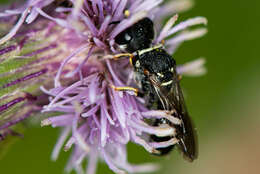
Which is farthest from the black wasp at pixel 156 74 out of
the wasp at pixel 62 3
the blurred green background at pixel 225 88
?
the blurred green background at pixel 225 88

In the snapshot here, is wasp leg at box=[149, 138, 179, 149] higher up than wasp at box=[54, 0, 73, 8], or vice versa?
wasp at box=[54, 0, 73, 8]

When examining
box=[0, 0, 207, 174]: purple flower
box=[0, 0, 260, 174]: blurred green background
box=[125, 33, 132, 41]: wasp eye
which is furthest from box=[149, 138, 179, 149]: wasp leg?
box=[0, 0, 260, 174]: blurred green background

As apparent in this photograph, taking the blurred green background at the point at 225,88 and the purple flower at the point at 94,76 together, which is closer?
the purple flower at the point at 94,76

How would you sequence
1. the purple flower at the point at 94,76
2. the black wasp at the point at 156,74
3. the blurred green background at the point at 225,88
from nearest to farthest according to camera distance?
the purple flower at the point at 94,76
the black wasp at the point at 156,74
the blurred green background at the point at 225,88

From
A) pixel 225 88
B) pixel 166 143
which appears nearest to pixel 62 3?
pixel 166 143

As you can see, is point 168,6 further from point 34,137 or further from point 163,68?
point 34,137

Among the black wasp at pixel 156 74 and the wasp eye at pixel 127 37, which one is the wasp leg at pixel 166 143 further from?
the wasp eye at pixel 127 37

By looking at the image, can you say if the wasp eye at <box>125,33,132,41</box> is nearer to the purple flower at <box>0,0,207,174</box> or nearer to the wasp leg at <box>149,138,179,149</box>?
the purple flower at <box>0,0,207,174</box>

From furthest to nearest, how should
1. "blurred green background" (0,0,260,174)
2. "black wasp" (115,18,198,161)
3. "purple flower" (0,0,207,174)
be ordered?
"blurred green background" (0,0,260,174)
"black wasp" (115,18,198,161)
"purple flower" (0,0,207,174)

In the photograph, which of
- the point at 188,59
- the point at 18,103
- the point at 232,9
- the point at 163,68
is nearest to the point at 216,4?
the point at 232,9
